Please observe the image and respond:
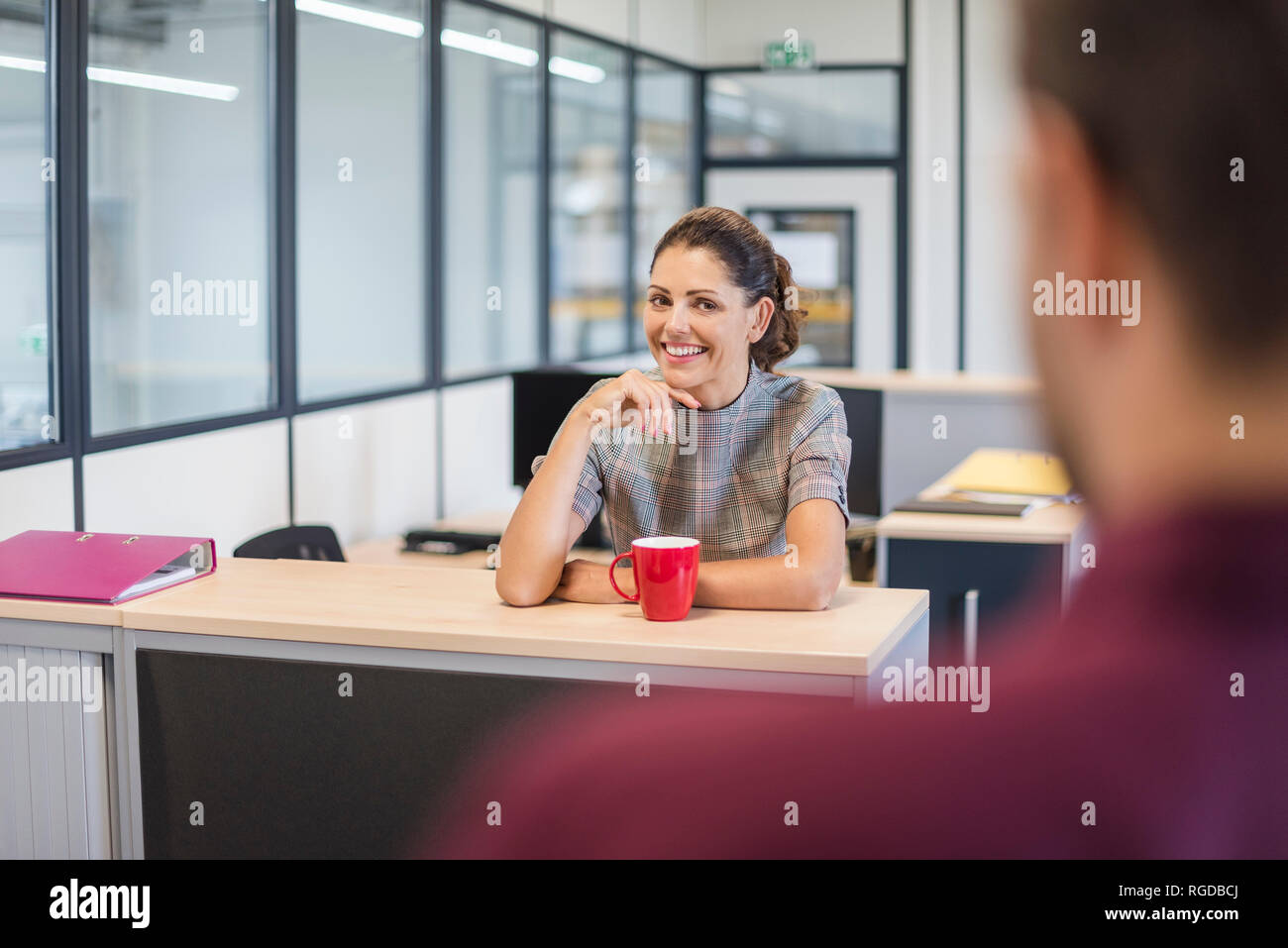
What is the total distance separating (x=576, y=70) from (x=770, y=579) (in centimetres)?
455

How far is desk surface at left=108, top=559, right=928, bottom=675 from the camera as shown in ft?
4.99

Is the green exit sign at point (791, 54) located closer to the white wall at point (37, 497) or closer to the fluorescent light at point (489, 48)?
the fluorescent light at point (489, 48)

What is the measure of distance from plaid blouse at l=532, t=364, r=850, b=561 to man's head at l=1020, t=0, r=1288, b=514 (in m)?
1.72

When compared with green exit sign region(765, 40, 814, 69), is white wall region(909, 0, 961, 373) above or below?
below

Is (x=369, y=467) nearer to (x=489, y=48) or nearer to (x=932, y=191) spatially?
(x=489, y=48)

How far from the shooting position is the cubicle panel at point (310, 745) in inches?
63.7

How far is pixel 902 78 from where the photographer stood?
7.09 m

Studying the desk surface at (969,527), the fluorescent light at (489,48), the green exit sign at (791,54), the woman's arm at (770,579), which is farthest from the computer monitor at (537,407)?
the green exit sign at (791,54)

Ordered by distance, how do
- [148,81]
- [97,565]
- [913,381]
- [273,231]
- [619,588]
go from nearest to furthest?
[619,588]
[97,565]
[148,81]
[273,231]
[913,381]

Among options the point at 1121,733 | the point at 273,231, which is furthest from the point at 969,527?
the point at 1121,733

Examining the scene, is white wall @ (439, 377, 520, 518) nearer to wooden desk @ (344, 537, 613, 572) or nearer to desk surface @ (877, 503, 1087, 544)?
wooden desk @ (344, 537, 613, 572)

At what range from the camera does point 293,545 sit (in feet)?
9.24

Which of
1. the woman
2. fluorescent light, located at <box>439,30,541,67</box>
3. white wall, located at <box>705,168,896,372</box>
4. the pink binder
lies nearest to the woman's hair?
the woman
